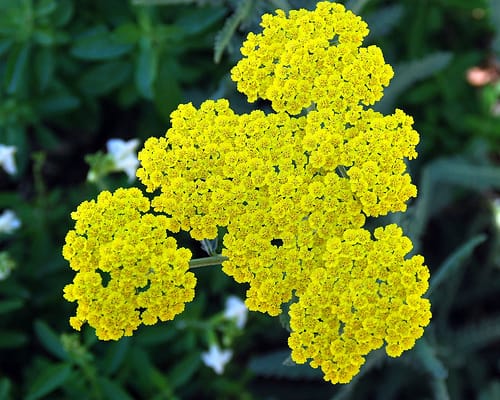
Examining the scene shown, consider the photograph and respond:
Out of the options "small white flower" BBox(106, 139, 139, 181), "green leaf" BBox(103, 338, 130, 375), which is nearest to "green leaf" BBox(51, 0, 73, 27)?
"small white flower" BBox(106, 139, 139, 181)

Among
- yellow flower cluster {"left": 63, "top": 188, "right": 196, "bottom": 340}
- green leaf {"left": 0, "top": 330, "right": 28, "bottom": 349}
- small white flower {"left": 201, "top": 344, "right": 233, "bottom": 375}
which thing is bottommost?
yellow flower cluster {"left": 63, "top": 188, "right": 196, "bottom": 340}

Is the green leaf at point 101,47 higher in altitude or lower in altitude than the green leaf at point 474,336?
higher

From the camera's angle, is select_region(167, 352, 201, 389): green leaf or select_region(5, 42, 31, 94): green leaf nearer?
select_region(167, 352, 201, 389): green leaf

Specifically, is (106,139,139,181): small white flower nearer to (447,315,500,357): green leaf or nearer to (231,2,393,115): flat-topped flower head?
(231,2,393,115): flat-topped flower head

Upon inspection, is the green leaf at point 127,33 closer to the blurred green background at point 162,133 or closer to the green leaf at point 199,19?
the blurred green background at point 162,133

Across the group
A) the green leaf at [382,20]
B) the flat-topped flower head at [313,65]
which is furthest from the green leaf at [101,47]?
the flat-topped flower head at [313,65]

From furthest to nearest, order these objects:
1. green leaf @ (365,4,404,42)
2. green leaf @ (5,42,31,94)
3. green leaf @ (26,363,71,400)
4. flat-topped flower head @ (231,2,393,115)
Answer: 1. green leaf @ (365,4,404,42)
2. green leaf @ (5,42,31,94)
3. green leaf @ (26,363,71,400)
4. flat-topped flower head @ (231,2,393,115)

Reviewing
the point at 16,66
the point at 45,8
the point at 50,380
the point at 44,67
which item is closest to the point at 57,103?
the point at 44,67

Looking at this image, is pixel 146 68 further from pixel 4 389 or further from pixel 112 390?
pixel 4 389

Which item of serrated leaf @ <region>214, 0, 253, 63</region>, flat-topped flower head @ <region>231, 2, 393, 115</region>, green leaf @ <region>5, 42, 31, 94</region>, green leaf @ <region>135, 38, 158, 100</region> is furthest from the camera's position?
green leaf @ <region>5, 42, 31, 94</region>
